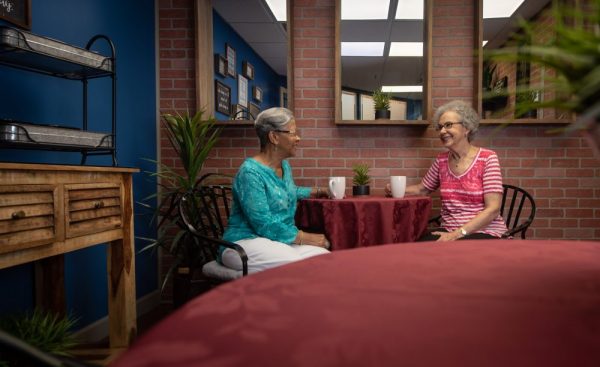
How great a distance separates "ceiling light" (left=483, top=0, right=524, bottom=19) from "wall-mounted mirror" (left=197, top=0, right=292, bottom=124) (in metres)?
2.56

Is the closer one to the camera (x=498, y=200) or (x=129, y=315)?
(x=129, y=315)

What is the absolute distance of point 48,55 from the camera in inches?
72.4

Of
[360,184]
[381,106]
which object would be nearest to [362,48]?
[381,106]

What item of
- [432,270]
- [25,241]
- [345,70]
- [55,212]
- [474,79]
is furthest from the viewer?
[345,70]

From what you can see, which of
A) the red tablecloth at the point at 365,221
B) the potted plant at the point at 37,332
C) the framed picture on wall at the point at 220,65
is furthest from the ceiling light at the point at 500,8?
the potted plant at the point at 37,332

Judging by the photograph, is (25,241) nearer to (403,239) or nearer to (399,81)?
(403,239)

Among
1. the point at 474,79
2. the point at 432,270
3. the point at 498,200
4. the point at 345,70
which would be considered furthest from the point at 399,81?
the point at 432,270

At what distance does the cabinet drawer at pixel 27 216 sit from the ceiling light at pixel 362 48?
6.54 metres

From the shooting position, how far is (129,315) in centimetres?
227

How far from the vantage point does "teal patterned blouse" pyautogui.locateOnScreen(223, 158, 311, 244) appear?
84.4 inches

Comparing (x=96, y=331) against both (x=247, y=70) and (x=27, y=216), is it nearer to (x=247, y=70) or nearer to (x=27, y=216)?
(x=27, y=216)

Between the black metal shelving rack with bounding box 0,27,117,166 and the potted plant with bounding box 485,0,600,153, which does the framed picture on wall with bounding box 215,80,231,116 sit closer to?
the black metal shelving rack with bounding box 0,27,117,166

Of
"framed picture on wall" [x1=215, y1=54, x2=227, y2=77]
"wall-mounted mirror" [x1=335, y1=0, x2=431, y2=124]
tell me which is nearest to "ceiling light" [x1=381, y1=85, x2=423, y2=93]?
"wall-mounted mirror" [x1=335, y1=0, x2=431, y2=124]

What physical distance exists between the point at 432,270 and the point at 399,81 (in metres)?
10.1
